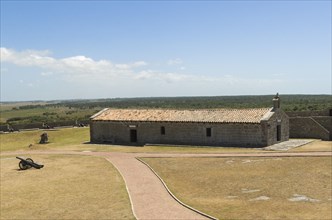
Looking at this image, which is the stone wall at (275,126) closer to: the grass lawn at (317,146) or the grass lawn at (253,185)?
the grass lawn at (317,146)

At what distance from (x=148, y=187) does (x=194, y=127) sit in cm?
1909

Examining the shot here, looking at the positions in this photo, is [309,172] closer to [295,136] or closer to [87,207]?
[87,207]

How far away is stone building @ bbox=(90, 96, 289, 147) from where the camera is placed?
37750 millimetres

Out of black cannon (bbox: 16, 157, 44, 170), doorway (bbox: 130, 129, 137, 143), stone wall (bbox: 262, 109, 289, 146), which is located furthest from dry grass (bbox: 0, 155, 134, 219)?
stone wall (bbox: 262, 109, 289, 146)

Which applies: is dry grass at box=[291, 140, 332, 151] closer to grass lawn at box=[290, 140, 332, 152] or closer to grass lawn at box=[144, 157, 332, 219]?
grass lawn at box=[290, 140, 332, 152]

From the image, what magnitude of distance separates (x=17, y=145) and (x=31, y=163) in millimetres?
17555

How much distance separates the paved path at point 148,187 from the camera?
A: 54.2ft

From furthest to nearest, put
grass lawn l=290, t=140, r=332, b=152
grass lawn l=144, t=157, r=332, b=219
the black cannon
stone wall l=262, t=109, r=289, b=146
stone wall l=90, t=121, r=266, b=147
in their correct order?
1. stone wall l=90, t=121, r=266, b=147
2. stone wall l=262, t=109, r=289, b=146
3. grass lawn l=290, t=140, r=332, b=152
4. the black cannon
5. grass lawn l=144, t=157, r=332, b=219

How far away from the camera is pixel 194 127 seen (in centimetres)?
4025

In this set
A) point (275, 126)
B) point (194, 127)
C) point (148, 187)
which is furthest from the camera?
point (194, 127)

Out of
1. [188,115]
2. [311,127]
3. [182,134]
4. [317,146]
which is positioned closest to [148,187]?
[182,134]

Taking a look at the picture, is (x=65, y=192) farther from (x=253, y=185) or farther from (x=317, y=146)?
(x=317, y=146)

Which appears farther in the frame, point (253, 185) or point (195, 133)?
point (195, 133)

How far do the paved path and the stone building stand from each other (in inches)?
206
